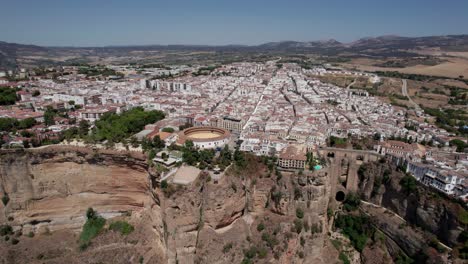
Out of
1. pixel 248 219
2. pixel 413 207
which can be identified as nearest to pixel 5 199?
pixel 248 219

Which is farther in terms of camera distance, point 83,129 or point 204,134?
point 204,134

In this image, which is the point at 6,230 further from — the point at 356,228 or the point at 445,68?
the point at 445,68

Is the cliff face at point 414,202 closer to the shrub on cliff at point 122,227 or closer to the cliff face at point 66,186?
the cliff face at point 66,186

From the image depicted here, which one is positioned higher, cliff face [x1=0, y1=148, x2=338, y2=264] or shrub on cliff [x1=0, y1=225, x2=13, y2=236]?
cliff face [x1=0, y1=148, x2=338, y2=264]

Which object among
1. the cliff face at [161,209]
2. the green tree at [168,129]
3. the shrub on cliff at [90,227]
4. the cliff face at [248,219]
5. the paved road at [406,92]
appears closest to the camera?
the cliff face at [248,219]

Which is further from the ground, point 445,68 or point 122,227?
point 445,68

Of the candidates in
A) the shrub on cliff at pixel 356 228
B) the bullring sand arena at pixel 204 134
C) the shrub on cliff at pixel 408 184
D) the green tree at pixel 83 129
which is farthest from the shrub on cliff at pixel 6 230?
the shrub on cliff at pixel 408 184

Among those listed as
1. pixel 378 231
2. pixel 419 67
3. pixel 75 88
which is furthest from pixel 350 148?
pixel 419 67

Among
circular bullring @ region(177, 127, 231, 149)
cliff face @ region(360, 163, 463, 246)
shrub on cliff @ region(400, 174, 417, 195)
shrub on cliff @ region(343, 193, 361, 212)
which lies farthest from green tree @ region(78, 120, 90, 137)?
shrub on cliff @ region(400, 174, 417, 195)

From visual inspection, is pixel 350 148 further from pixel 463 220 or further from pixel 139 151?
pixel 139 151

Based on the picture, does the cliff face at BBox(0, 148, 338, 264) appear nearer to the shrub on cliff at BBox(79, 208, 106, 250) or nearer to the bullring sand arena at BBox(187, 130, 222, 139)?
the shrub on cliff at BBox(79, 208, 106, 250)
